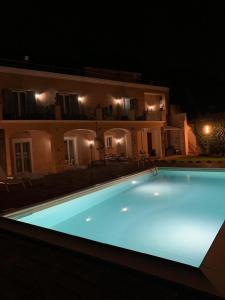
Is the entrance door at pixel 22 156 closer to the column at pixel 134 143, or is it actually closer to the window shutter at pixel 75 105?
the window shutter at pixel 75 105

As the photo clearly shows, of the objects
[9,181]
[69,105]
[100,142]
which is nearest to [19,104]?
[69,105]

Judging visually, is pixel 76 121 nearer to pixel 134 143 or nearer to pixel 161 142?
pixel 134 143

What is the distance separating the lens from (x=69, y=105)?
17766mm

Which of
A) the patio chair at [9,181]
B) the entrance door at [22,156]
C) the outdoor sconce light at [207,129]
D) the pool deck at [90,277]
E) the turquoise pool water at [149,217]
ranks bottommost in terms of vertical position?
the turquoise pool water at [149,217]

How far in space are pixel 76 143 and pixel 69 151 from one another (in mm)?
772

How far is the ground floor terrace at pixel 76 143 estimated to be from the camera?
49.1 ft

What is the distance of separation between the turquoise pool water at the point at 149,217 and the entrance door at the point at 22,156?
7.32 m

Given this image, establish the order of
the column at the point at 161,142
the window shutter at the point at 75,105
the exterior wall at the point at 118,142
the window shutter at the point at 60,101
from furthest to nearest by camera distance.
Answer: the column at the point at 161,142 < the exterior wall at the point at 118,142 < the window shutter at the point at 75,105 < the window shutter at the point at 60,101

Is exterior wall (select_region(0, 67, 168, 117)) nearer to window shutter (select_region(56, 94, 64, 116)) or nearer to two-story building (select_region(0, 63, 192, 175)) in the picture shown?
two-story building (select_region(0, 63, 192, 175))

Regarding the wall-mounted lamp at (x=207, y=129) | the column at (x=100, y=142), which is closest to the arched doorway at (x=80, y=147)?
the column at (x=100, y=142)

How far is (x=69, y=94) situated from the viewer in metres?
17.8

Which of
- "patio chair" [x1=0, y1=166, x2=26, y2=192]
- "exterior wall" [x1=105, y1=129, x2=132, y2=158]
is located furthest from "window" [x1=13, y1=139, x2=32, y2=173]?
"exterior wall" [x1=105, y1=129, x2=132, y2=158]

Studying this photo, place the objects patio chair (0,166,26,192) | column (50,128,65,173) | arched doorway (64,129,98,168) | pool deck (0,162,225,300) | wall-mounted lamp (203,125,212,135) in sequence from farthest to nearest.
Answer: wall-mounted lamp (203,125,212,135)
arched doorway (64,129,98,168)
column (50,128,65,173)
patio chair (0,166,26,192)
pool deck (0,162,225,300)

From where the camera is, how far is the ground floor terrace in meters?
15.0
